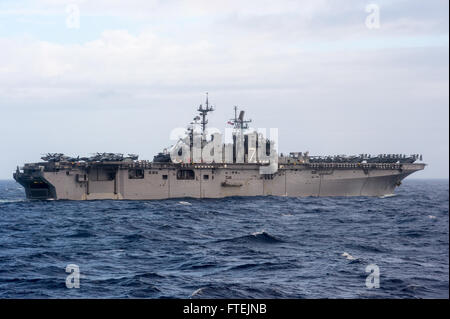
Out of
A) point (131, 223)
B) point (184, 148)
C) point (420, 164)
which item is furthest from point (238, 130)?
point (131, 223)

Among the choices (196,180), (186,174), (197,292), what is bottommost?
(197,292)

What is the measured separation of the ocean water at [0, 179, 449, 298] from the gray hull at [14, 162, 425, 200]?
10.1 metres

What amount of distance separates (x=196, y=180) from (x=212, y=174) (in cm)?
171

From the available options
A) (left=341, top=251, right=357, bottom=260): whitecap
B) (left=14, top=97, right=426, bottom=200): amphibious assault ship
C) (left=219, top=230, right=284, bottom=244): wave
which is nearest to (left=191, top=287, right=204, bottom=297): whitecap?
(left=341, top=251, right=357, bottom=260): whitecap

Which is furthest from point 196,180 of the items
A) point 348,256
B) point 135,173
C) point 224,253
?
point 348,256

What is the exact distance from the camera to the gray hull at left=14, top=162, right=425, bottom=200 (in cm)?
4806

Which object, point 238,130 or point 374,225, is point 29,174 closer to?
point 238,130

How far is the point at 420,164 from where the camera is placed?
5141cm

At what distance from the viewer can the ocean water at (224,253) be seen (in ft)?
48.0

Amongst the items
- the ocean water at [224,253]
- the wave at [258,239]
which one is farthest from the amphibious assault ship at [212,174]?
the wave at [258,239]

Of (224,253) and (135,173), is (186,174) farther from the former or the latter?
(224,253)

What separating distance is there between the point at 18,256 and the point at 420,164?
4235cm

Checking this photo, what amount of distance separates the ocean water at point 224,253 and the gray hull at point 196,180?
10132 mm

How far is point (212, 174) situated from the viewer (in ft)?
164
